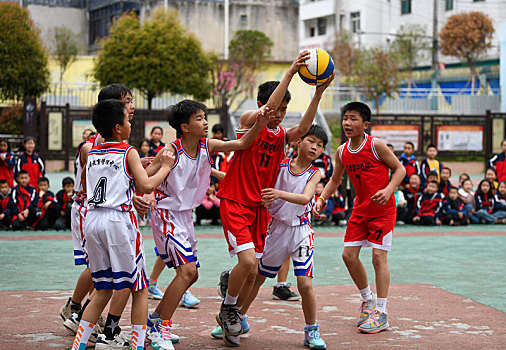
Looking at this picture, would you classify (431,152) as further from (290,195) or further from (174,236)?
(174,236)

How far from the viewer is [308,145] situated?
5879 millimetres

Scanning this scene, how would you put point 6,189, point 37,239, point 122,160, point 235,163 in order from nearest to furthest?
point 122,160 < point 235,163 < point 37,239 < point 6,189

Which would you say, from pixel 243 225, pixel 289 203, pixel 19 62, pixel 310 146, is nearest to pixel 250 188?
pixel 243 225

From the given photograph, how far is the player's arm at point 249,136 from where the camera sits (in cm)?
535

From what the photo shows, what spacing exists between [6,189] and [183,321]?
25.5 ft

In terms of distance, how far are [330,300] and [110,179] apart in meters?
3.09

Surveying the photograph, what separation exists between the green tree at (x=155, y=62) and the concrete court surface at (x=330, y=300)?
2128cm

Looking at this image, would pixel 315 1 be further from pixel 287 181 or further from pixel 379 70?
pixel 287 181

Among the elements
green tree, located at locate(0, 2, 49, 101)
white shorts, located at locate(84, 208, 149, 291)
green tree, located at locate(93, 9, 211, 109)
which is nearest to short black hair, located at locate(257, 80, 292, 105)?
white shorts, located at locate(84, 208, 149, 291)

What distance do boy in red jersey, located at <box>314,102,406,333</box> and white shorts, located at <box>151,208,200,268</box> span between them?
1.25 metres

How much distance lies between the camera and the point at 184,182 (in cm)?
544

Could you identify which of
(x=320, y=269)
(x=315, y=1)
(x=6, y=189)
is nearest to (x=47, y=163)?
(x=6, y=189)

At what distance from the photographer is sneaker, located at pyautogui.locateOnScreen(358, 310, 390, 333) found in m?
5.80

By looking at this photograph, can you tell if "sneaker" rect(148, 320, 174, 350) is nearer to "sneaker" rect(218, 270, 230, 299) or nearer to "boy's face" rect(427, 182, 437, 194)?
"sneaker" rect(218, 270, 230, 299)
